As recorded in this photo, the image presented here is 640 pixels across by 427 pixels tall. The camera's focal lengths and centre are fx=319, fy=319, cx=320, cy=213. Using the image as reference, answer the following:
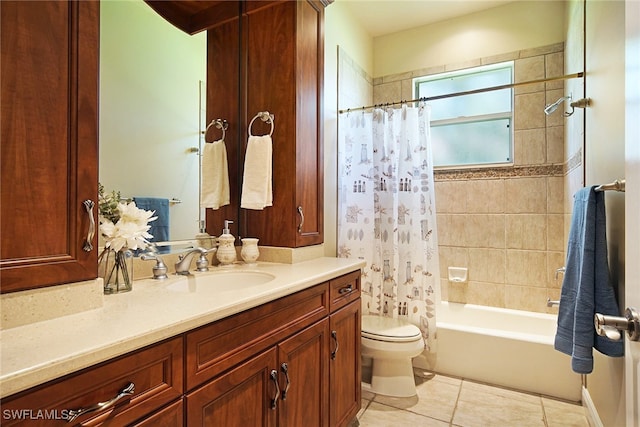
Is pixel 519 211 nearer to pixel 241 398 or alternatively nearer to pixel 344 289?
pixel 344 289

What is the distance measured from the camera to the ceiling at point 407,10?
A: 8.68 ft

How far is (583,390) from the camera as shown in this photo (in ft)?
6.45

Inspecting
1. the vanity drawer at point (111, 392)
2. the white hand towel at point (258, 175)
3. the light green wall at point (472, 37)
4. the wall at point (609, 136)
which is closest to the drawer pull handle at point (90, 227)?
the vanity drawer at point (111, 392)

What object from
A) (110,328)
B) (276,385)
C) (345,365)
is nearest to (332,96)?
(345,365)

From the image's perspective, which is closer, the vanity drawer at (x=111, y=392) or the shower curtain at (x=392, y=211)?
the vanity drawer at (x=111, y=392)

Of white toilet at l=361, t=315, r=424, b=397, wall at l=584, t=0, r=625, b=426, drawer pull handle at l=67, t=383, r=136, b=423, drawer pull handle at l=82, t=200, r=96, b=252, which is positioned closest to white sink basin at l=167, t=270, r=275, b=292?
drawer pull handle at l=82, t=200, r=96, b=252

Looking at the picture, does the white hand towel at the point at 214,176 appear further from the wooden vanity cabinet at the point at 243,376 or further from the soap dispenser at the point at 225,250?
the wooden vanity cabinet at the point at 243,376

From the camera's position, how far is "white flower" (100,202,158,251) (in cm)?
105

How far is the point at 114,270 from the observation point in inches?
43.1

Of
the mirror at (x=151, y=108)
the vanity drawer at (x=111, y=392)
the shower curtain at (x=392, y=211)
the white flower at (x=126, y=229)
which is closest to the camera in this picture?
the vanity drawer at (x=111, y=392)

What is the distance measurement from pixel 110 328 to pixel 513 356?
7.92 feet

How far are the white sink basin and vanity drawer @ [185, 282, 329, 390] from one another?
0.23 metres

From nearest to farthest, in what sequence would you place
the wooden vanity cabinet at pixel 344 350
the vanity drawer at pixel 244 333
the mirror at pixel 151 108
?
the vanity drawer at pixel 244 333 < the mirror at pixel 151 108 < the wooden vanity cabinet at pixel 344 350

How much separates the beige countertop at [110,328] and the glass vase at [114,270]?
0.04 metres
